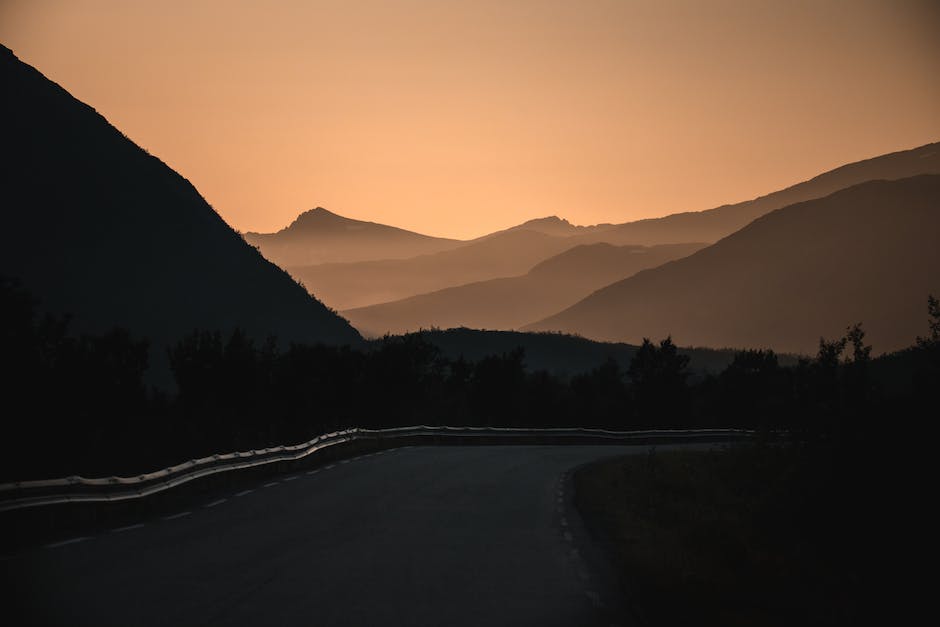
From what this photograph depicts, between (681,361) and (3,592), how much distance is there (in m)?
109

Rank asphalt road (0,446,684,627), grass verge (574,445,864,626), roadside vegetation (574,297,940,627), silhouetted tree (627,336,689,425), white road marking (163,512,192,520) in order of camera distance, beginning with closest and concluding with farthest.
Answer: asphalt road (0,446,684,627), grass verge (574,445,864,626), roadside vegetation (574,297,940,627), white road marking (163,512,192,520), silhouetted tree (627,336,689,425)

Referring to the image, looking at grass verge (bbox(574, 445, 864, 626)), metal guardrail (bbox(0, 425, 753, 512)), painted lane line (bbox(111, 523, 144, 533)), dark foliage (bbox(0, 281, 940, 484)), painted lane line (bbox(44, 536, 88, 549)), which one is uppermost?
dark foliage (bbox(0, 281, 940, 484))

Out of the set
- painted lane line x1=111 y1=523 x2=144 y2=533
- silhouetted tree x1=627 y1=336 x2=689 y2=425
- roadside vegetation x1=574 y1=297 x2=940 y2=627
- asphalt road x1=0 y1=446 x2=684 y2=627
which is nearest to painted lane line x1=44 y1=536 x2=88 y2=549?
asphalt road x1=0 y1=446 x2=684 y2=627

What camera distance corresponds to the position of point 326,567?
14398 mm

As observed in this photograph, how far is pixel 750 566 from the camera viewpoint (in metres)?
16.3

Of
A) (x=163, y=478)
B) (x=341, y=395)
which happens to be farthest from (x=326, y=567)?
(x=341, y=395)

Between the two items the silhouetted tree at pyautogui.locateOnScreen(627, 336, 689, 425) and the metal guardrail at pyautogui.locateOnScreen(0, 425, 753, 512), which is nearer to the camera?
the metal guardrail at pyautogui.locateOnScreen(0, 425, 753, 512)

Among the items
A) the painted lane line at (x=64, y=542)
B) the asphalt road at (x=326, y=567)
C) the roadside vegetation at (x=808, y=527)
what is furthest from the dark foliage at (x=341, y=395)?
the painted lane line at (x=64, y=542)

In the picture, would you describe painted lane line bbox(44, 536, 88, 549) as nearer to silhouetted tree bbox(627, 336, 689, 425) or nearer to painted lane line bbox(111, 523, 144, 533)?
painted lane line bbox(111, 523, 144, 533)

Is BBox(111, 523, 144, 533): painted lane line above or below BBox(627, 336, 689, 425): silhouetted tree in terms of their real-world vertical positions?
below

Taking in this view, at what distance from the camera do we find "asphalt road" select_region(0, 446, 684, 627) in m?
11.4

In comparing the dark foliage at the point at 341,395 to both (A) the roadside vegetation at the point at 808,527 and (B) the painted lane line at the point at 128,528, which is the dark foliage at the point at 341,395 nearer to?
(A) the roadside vegetation at the point at 808,527

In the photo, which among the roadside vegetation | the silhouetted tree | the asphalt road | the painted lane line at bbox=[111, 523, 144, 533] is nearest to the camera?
the asphalt road

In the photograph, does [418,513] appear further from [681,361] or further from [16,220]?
[16,220]
